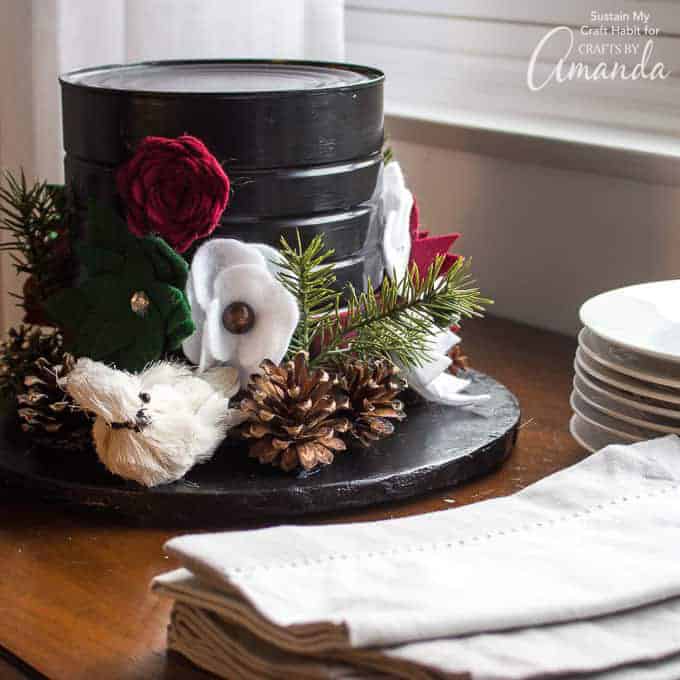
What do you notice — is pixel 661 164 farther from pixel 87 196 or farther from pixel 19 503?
pixel 19 503

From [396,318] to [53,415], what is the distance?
24cm

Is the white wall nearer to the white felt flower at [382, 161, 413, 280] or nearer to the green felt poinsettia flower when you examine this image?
the white felt flower at [382, 161, 413, 280]

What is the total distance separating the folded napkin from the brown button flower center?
A: 205 millimetres

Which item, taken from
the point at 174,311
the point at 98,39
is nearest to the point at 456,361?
the point at 174,311

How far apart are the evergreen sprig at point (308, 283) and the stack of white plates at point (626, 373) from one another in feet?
0.62

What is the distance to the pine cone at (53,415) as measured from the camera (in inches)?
30.5

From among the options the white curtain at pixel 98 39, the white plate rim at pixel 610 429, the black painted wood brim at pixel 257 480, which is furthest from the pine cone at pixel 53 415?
the white curtain at pixel 98 39

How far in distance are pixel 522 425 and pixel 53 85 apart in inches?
24.1

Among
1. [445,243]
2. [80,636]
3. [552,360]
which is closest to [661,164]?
[552,360]

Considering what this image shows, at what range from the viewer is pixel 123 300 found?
765mm

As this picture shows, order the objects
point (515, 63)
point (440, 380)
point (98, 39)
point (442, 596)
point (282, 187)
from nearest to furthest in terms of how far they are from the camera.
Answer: point (442, 596) → point (282, 187) → point (440, 380) → point (98, 39) → point (515, 63)

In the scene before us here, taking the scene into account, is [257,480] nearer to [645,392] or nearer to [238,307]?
[238,307]

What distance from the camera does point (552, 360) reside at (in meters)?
1.11

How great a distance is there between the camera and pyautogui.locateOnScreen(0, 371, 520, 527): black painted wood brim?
72 centimetres
